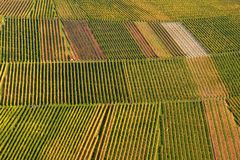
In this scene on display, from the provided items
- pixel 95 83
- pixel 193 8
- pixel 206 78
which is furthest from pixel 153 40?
pixel 193 8

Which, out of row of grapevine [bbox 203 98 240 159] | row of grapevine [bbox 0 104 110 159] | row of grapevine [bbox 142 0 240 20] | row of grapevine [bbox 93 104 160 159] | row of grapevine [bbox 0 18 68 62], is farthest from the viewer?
row of grapevine [bbox 142 0 240 20]

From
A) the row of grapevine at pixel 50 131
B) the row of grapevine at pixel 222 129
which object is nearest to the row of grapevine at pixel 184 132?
the row of grapevine at pixel 222 129

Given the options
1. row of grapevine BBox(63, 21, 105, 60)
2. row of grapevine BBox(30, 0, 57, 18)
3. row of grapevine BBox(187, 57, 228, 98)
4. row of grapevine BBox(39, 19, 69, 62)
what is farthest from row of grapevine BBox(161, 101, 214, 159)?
row of grapevine BBox(30, 0, 57, 18)

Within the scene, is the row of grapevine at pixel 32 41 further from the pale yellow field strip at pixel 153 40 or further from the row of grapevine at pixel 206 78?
the row of grapevine at pixel 206 78

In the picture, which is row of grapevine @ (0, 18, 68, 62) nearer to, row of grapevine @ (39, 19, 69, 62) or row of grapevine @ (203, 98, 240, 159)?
row of grapevine @ (39, 19, 69, 62)

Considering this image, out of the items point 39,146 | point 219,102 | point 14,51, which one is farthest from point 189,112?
point 14,51

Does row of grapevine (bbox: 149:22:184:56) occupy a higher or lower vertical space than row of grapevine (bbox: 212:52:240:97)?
higher
